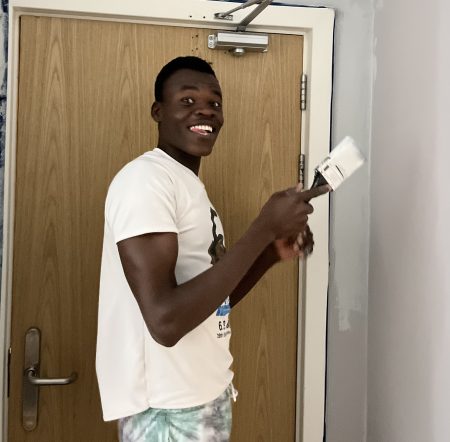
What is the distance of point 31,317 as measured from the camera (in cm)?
142

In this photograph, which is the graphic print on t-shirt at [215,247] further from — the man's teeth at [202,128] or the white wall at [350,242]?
the white wall at [350,242]

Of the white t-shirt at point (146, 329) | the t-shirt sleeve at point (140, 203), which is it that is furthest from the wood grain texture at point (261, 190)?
the t-shirt sleeve at point (140, 203)

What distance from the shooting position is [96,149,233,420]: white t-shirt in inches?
36.8

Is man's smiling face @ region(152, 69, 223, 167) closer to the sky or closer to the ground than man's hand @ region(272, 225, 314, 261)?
closer to the sky

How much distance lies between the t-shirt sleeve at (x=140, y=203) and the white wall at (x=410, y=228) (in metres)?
0.59

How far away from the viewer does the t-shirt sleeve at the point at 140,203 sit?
2.92 feet

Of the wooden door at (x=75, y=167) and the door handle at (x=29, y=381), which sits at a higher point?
the wooden door at (x=75, y=167)

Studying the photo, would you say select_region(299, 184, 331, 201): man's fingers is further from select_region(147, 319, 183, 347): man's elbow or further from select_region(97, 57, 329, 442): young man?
select_region(147, 319, 183, 347): man's elbow

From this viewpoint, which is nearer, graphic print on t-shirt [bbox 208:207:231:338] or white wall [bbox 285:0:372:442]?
graphic print on t-shirt [bbox 208:207:231:338]

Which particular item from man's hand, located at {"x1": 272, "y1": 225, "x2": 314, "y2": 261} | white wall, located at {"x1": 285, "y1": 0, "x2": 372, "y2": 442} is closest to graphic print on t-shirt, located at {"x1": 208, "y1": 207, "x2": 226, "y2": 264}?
man's hand, located at {"x1": 272, "y1": 225, "x2": 314, "y2": 261}

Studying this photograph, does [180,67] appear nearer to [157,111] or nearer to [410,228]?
[157,111]

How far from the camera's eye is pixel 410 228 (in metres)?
1.26

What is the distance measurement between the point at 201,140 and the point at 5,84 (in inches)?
24.4

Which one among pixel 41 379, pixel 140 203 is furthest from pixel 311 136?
pixel 41 379
